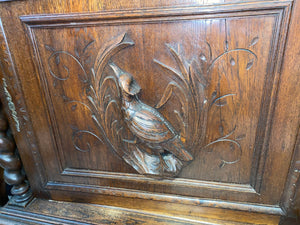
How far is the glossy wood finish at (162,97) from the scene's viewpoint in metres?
0.46

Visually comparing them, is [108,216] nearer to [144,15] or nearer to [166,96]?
[166,96]

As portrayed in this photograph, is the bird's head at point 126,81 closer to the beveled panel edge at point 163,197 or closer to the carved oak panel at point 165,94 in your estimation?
the carved oak panel at point 165,94

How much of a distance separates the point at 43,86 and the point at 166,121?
34 centimetres

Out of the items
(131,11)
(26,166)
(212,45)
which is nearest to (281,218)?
(212,45)

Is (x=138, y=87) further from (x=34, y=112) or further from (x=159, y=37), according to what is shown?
(x=34, y=112)

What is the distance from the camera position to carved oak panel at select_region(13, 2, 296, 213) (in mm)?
458

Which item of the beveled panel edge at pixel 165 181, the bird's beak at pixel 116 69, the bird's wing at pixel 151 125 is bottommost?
the beveled panel edge at pixel 165 181

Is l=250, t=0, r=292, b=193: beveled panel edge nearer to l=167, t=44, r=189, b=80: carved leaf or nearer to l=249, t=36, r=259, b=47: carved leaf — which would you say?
l=249, t=36, r=259, b=47: carved leaf

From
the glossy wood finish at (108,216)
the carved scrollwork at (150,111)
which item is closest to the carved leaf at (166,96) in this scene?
the carved scrollwork at (150,111)

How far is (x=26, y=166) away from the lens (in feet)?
2.27

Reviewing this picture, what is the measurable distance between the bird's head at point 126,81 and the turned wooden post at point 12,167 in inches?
14.4

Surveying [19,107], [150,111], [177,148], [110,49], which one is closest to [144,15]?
[110,49]

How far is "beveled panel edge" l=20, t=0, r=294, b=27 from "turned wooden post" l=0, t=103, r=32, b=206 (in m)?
0.30

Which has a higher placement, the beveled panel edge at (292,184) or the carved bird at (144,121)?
the carved bird at (144,121)
